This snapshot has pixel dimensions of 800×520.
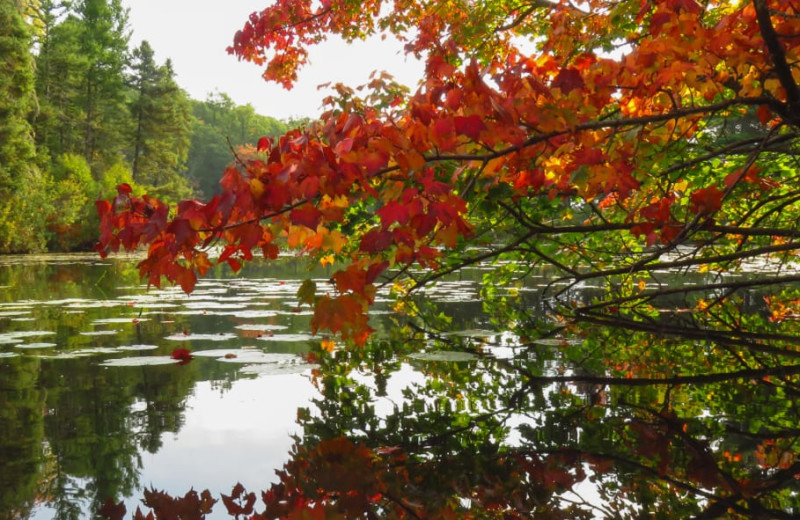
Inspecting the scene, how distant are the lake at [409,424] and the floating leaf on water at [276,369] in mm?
18

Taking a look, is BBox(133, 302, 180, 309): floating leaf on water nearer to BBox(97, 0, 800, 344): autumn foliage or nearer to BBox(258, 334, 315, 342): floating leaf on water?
BBox(258, 334, 315, 342): floating leaf on water

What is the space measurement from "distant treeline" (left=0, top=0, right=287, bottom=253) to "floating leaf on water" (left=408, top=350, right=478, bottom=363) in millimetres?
24718

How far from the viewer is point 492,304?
10031 mm

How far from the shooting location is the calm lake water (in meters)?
2.66

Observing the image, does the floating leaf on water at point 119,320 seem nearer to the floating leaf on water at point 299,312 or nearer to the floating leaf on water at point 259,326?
the floating leaf on water at point 259,326

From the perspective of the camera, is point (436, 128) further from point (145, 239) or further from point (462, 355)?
point (462, 355)

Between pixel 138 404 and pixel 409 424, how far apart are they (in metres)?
1.51

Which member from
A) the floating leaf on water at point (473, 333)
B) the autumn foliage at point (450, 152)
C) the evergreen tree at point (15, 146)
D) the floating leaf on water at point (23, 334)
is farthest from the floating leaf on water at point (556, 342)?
the evergreen tree at point (15, 146)

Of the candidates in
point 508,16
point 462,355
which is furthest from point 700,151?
point 508,16

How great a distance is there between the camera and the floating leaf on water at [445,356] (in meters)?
5.36

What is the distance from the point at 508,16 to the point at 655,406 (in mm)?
5042

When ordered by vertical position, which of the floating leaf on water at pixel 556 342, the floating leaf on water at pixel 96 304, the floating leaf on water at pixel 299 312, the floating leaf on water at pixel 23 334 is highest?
the floating leaf on water at pixel 556 342

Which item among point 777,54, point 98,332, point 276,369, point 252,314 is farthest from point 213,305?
point 777,54

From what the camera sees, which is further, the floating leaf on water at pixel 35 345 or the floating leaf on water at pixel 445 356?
the floating leaf on water at pixel 35 345
